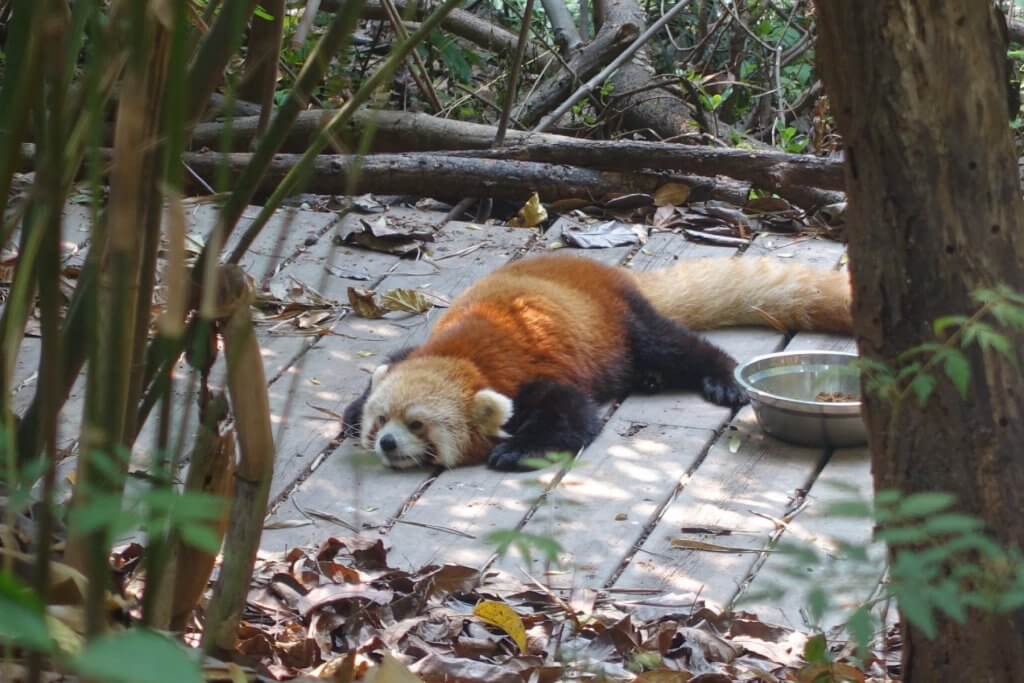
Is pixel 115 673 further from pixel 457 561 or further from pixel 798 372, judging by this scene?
pixel 798 372

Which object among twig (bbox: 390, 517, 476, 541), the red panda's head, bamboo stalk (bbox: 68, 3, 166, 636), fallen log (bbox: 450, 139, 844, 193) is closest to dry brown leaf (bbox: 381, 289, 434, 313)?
the red panda's head

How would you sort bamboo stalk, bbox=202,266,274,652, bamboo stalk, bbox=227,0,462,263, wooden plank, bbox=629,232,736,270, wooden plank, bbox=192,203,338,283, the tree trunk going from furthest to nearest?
wooden plank, bbox=629,232,736,270 < wooden plank, bbox=192,203,338,283 < the tree trunk < bamboo stalk, bbox=202,266,274,652 < bamboo stalk, bbox=227,0,462,263

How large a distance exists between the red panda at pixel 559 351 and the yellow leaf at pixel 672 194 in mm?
817

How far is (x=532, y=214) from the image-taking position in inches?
214

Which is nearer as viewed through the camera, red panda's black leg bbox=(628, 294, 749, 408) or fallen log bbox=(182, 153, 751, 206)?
red panda's black leg bbox=(628, 294, 749, 408)

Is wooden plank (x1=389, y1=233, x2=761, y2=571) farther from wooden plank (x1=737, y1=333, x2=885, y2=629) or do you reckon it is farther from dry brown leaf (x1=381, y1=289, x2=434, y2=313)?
dry brown leaf (x1=381, y1=289, x2=434, y2=313)

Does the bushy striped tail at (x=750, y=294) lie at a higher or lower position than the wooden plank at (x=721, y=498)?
higher

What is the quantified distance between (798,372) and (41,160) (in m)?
3.05

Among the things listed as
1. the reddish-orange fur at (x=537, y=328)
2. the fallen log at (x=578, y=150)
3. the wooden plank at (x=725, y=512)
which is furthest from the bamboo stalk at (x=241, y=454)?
the fallen log at (x=578, y=150)

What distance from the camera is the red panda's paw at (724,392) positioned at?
13.2 ft

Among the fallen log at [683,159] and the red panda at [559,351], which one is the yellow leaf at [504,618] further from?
the fallen log at [683,159]

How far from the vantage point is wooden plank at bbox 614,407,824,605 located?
9.83ft

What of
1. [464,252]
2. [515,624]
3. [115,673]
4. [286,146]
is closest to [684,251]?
[464,252]

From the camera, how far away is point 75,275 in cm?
454
